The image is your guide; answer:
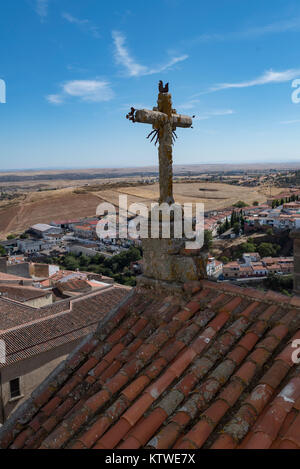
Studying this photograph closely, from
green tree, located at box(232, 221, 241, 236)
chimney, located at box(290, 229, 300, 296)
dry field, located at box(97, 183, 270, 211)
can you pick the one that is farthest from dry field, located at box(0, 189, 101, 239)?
chimney, located at box(290, 229, 300, 296)

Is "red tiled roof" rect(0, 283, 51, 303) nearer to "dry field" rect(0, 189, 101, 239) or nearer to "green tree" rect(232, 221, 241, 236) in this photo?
"green tree" rect(232, 221, 241, 236)

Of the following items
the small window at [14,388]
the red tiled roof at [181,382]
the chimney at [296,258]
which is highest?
the chimney at [296,258]

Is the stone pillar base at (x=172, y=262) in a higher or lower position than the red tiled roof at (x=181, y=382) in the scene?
higher

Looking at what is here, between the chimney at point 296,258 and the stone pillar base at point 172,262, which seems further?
the chimney at point 296,258

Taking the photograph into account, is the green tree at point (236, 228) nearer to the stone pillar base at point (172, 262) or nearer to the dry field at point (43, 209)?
the dry field at point (43, 209)

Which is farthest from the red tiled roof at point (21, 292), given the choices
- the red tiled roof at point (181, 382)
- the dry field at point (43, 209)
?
the dry field at point (43, 209)
